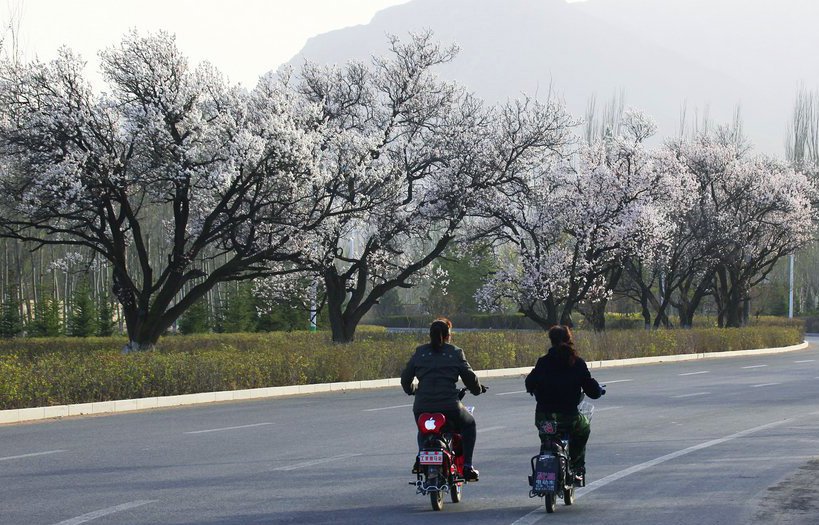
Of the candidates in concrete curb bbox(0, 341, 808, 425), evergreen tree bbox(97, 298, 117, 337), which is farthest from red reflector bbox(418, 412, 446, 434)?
evergreen tree bbox(97, 298, 117, 337)

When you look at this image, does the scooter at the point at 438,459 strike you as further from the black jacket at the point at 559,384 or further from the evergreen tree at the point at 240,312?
the evergreen tree at the point at 240,312

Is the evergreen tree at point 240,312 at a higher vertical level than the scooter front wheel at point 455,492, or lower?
higher

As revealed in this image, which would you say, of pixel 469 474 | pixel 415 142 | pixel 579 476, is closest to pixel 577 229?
pixel 415 142

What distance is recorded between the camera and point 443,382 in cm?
1038

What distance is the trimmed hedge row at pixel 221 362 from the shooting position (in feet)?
70.1

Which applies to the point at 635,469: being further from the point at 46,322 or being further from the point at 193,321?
the point at 193,321

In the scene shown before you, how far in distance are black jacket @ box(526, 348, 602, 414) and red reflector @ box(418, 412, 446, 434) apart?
2.73 ft

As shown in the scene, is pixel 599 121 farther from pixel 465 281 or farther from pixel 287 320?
pixel 287 320

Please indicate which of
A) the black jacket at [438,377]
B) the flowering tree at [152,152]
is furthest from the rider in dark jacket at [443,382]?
the flowering tree at [152,152]

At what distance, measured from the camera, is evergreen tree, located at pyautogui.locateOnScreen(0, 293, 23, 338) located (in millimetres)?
51500

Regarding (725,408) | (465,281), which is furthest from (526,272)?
(465,281)

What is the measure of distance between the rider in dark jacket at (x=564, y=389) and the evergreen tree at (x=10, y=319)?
148 feet

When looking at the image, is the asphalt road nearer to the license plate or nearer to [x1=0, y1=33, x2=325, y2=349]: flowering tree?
the license plate

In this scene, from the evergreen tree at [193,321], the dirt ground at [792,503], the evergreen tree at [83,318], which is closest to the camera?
the dirt ground at [792,503]
